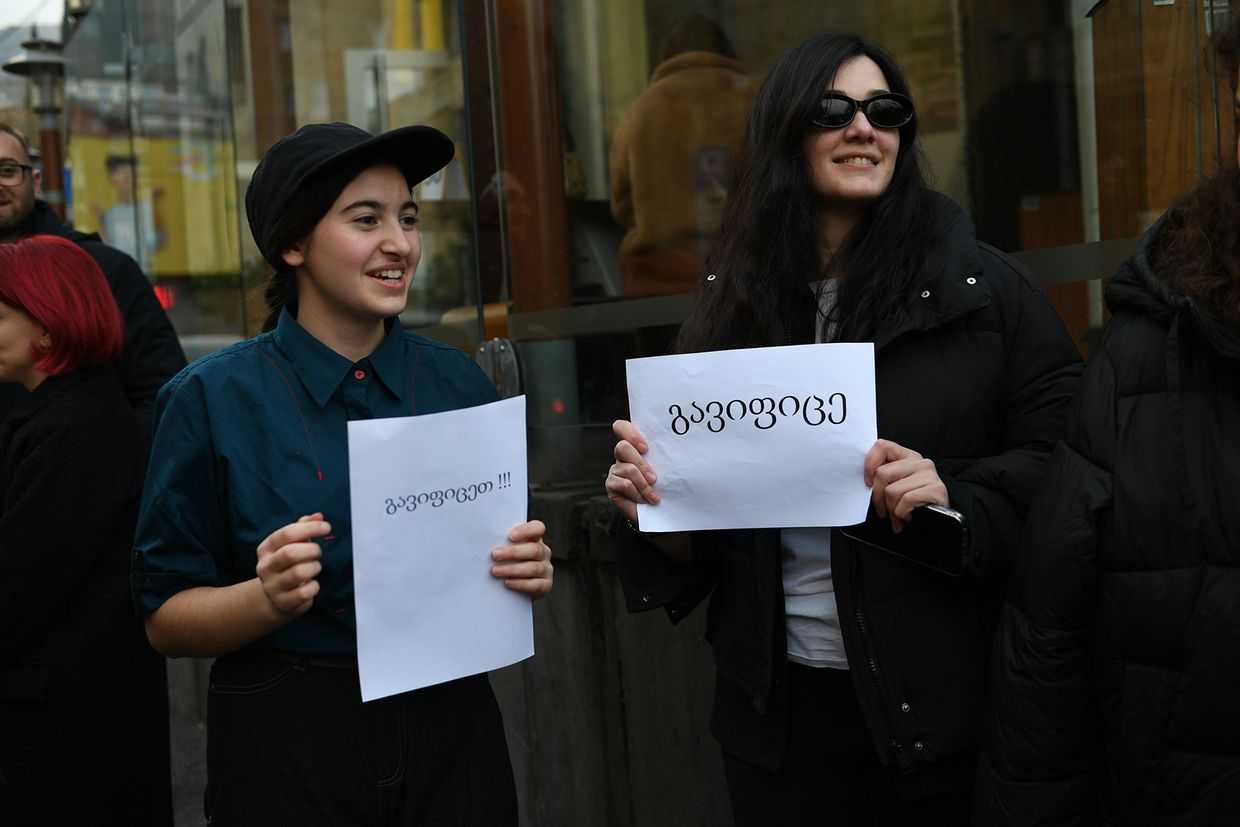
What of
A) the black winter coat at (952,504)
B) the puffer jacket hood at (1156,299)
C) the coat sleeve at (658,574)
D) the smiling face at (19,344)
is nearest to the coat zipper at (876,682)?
the black winter coat at (952,504)

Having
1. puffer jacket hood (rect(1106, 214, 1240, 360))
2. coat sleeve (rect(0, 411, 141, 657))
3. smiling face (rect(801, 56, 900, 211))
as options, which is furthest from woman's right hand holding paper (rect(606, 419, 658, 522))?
coat sleeve (rect(0, 411, 141, 657))

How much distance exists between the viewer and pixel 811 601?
2.43 m

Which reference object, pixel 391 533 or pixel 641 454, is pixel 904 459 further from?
pixel 391 533

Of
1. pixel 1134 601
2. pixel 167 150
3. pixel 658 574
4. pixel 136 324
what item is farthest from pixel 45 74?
pixel 1134 601

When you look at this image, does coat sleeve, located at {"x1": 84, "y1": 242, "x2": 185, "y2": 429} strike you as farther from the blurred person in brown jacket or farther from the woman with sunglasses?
the woman with sunglasses

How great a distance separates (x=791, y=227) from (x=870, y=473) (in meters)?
0.51

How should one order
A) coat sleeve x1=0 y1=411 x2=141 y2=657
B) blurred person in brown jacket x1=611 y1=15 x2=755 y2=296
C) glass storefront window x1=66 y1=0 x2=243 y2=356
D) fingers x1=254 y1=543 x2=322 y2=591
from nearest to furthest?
fingers x1=254 y1=543 x2=322 y2=591 → coat sleeve x1=0 y1=411 x2=141 y2=657 → blurred person in brown jacket x1=611 y1=15 x2=755 y2=296 → glass storefront window x1=66 y1=0 x2=243 y2=356

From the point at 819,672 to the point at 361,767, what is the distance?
0.76 meters

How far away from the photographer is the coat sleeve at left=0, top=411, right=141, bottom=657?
11.1 ft

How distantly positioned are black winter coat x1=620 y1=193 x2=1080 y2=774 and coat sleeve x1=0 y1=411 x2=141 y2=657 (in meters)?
1.79

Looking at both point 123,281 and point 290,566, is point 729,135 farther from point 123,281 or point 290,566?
point 290,566

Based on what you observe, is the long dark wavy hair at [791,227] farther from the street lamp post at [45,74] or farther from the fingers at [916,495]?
the street lamp post at [45,74]

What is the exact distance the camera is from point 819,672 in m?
2.43

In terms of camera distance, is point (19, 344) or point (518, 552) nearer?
point (518, 552)
